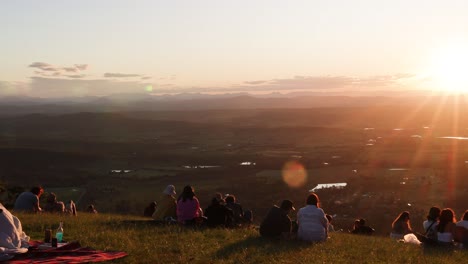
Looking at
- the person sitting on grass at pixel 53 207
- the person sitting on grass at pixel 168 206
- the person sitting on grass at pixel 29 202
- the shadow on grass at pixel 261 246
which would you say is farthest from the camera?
the person sitting on grass at pixel 53 207

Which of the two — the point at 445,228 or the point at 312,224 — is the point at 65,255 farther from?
the point at 445,228

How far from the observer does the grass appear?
10711mm

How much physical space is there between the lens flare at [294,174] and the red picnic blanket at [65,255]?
256 ft

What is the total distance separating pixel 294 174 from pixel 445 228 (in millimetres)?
85287

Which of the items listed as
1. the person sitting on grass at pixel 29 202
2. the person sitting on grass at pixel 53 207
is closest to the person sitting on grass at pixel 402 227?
the person sitting on grass at pixel 53 207

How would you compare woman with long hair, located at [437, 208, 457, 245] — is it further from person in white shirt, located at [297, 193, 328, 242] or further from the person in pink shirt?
the person in pink shirt

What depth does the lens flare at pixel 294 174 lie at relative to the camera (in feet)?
294

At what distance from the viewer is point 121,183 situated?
300 feet

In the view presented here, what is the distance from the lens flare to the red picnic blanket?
78.0m

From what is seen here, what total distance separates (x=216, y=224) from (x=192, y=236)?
8.60 ft

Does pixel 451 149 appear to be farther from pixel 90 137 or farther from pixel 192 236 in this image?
pixel 192 236

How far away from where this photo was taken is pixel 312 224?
13.5 metres

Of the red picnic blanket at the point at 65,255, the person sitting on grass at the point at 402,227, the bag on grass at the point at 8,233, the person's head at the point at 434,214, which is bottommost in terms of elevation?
the person sitting on grass at the point at 402,227

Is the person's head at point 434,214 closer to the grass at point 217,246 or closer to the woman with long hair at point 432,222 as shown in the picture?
the woman with long hair at point 432,222
